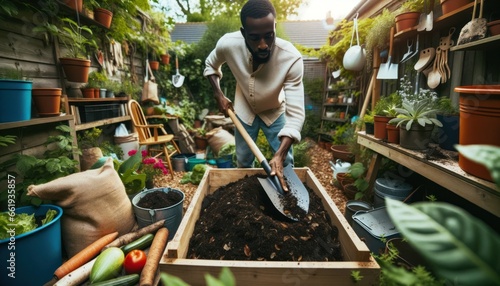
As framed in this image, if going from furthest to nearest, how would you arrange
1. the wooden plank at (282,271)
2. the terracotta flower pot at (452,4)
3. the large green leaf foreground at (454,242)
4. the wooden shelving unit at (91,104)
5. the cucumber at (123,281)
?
the wooden shelving unit at (91,104), the terracotta flower pot at (452,4), the cucumber at (123,281), the wooden plank at (282,271), the large green leaf foreground at (454,242)

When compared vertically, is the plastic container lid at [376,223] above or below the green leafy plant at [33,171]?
below

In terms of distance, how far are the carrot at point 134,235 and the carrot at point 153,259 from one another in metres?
0.05

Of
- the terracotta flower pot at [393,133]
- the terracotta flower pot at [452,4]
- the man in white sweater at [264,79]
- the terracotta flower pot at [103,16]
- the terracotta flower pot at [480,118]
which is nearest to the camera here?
the terracotta flower pot at [480,118]

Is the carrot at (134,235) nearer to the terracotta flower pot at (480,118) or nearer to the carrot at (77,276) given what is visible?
the carrot at (77,276)

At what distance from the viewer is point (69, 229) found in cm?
141

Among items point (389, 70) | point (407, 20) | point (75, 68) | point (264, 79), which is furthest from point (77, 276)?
point (389, 70)

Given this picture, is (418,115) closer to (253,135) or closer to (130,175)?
(253,135)

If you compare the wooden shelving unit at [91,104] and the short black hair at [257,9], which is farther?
the wooden shelving unit at [91,104]

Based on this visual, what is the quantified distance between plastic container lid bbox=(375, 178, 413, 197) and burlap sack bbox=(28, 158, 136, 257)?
208cm

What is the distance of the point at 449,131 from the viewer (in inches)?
60.9

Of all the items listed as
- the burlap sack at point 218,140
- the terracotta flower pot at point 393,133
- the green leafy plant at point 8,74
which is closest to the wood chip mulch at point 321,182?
the burlap sack at point 218,140

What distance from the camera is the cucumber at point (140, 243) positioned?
4.43 feet

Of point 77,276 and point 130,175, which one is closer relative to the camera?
point 77,276

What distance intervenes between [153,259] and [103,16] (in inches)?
127
